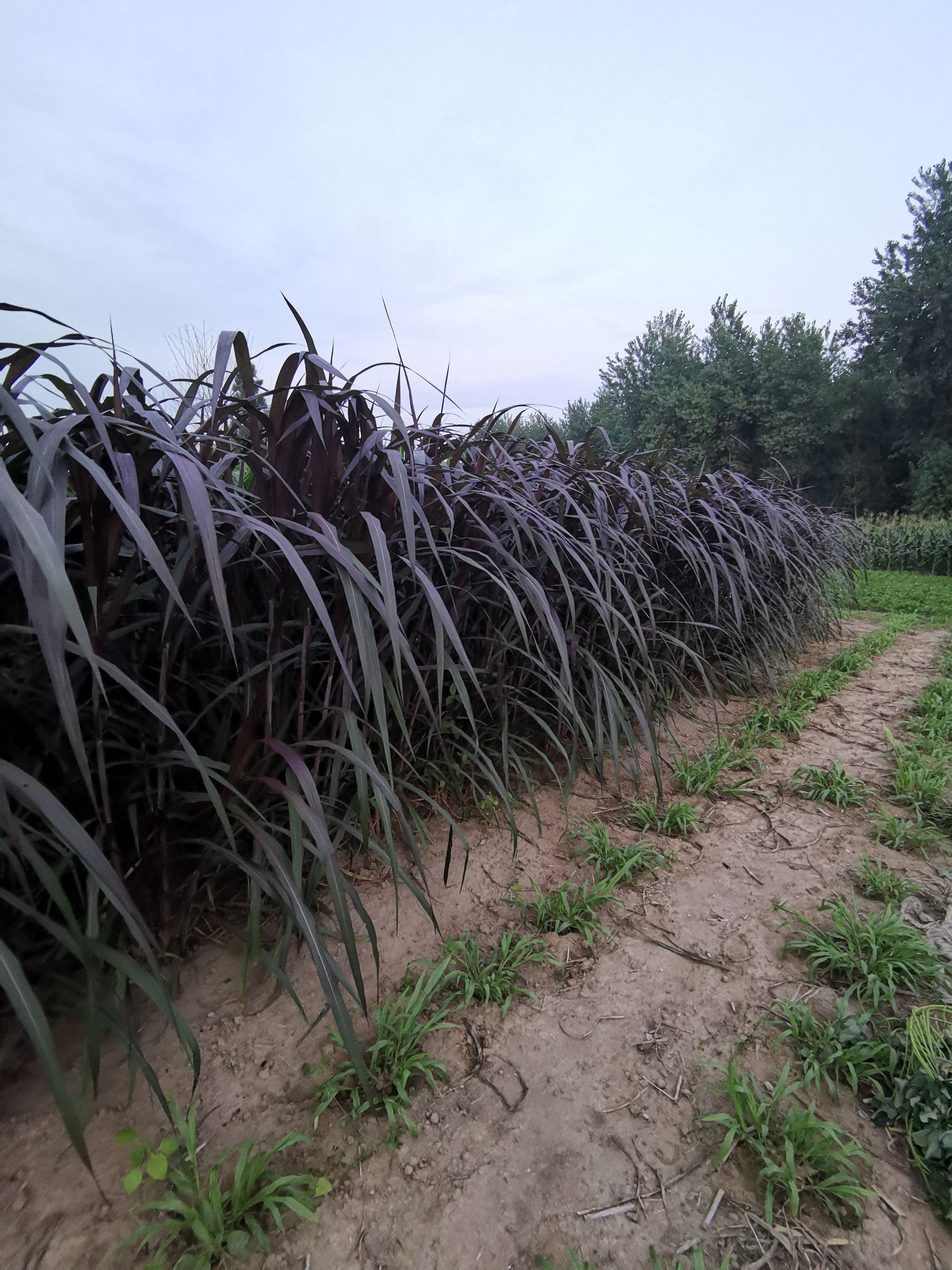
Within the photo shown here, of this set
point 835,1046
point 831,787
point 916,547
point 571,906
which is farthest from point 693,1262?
point 916,547

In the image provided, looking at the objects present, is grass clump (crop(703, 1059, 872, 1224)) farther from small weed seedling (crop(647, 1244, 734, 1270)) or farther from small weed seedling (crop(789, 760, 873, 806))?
small weed seedling (crop(789, 760, 873, 806))

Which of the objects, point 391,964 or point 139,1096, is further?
point 391,964

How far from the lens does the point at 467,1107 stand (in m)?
0.80

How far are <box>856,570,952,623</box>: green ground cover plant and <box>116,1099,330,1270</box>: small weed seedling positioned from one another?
194 inches

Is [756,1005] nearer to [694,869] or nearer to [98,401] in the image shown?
[694,869]

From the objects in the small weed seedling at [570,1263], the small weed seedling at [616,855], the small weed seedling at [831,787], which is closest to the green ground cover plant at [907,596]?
the small weed seedling at [831,787]

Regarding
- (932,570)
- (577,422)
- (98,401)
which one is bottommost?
(932,570)

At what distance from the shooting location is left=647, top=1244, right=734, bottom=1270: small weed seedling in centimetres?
61

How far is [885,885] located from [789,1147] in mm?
700

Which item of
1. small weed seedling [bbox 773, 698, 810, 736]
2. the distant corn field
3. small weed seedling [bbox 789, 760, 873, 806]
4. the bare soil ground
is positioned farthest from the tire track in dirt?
the distant corn field

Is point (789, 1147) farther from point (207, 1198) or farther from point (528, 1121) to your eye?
point (207, 1198)

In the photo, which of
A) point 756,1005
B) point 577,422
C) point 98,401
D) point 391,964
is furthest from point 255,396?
point 577,422

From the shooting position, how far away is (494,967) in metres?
1.01

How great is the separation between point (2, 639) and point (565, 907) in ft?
3.47
